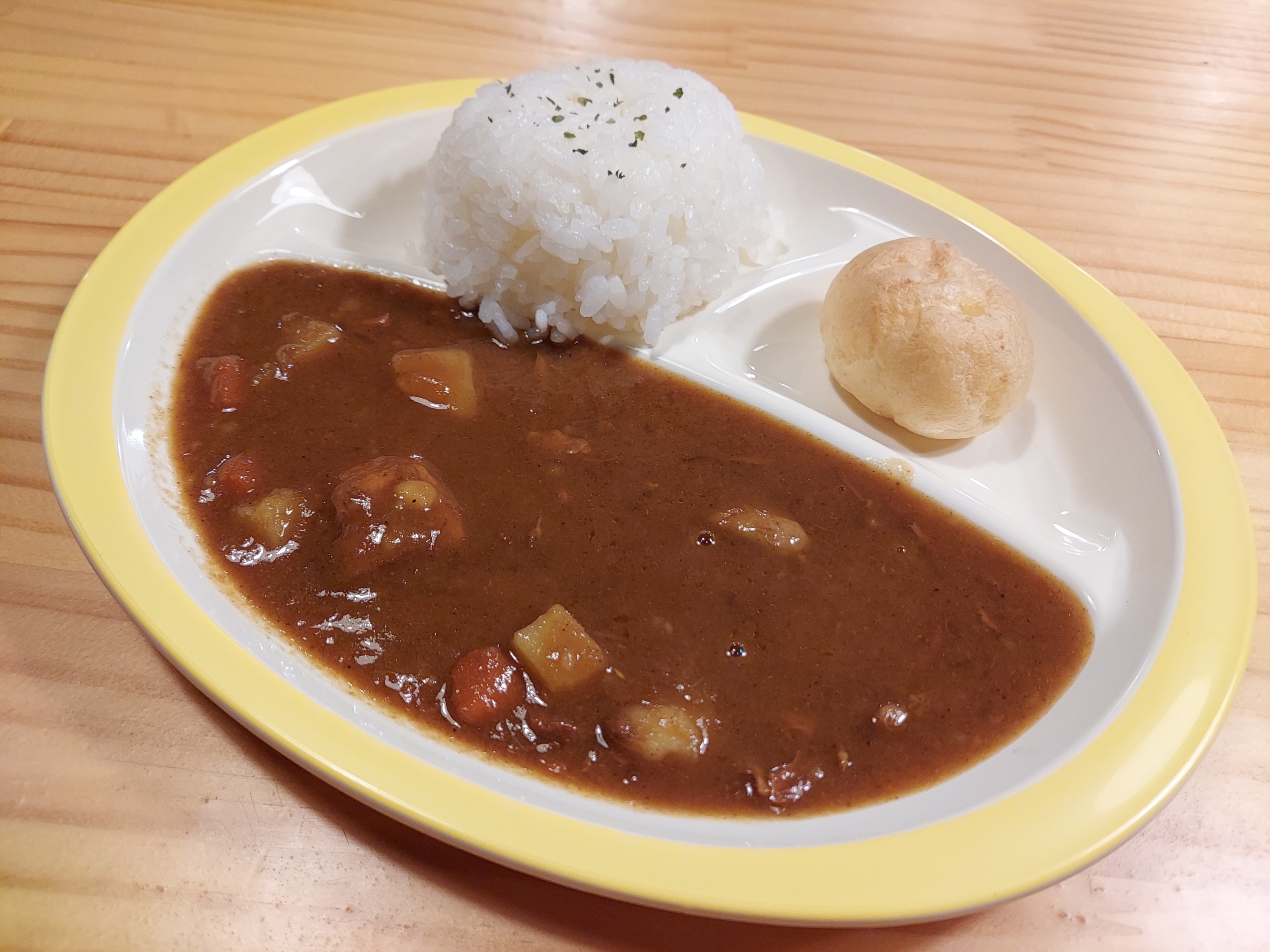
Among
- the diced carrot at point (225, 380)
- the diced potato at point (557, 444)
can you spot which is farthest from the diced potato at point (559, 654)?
the diced carrot at point (225, 380)

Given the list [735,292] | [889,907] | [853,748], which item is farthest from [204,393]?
[889,907]

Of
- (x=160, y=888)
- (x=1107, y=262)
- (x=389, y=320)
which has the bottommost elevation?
(x=160, y=888)

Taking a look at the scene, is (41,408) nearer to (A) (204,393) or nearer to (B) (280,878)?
(A) (204,393)

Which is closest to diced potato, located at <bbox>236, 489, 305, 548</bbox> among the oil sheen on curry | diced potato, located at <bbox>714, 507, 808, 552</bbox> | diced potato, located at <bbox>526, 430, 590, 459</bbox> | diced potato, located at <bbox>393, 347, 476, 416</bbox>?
the oil sheen on curry

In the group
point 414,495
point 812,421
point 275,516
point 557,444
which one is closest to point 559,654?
point 414,495

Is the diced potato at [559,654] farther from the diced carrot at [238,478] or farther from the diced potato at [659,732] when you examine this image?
the diced carrot at [238,478]

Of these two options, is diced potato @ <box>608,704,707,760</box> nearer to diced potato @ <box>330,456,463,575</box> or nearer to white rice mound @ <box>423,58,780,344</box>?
diced potato @ <box>330,456,463,575</box>

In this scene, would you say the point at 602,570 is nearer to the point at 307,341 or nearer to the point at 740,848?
the point at 740,848
